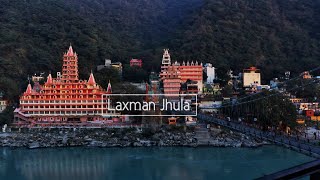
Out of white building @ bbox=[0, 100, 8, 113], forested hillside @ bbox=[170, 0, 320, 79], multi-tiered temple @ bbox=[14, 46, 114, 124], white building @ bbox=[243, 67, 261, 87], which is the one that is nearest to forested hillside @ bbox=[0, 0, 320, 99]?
forested hillside @ bbox=[170, 0, 320, 79]

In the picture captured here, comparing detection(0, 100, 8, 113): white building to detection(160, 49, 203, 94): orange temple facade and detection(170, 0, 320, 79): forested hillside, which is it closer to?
detection(160, 49, 203, 94): orange temple facade

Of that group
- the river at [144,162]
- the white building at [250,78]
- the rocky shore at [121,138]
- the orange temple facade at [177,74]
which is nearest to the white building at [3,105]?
the rocky shore at [121,138]

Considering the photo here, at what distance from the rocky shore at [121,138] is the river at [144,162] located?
377 millimetres

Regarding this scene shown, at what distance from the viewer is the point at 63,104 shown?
53.5 feet

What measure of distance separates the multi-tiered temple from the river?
9.19ft

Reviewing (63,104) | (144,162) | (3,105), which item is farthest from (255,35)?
(144,162)

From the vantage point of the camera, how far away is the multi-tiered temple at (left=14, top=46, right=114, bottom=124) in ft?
53.1

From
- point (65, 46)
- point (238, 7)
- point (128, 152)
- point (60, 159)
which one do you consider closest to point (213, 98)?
point (128, 152)

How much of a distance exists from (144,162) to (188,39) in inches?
598

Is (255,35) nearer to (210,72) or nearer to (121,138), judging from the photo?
(210,72)

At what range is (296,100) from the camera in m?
17.5

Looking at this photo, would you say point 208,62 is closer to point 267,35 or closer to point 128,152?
point 267,35

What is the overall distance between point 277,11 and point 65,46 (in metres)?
15.0

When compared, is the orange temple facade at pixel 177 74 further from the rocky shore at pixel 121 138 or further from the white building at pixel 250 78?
the rocky shore at pixel 121 138
